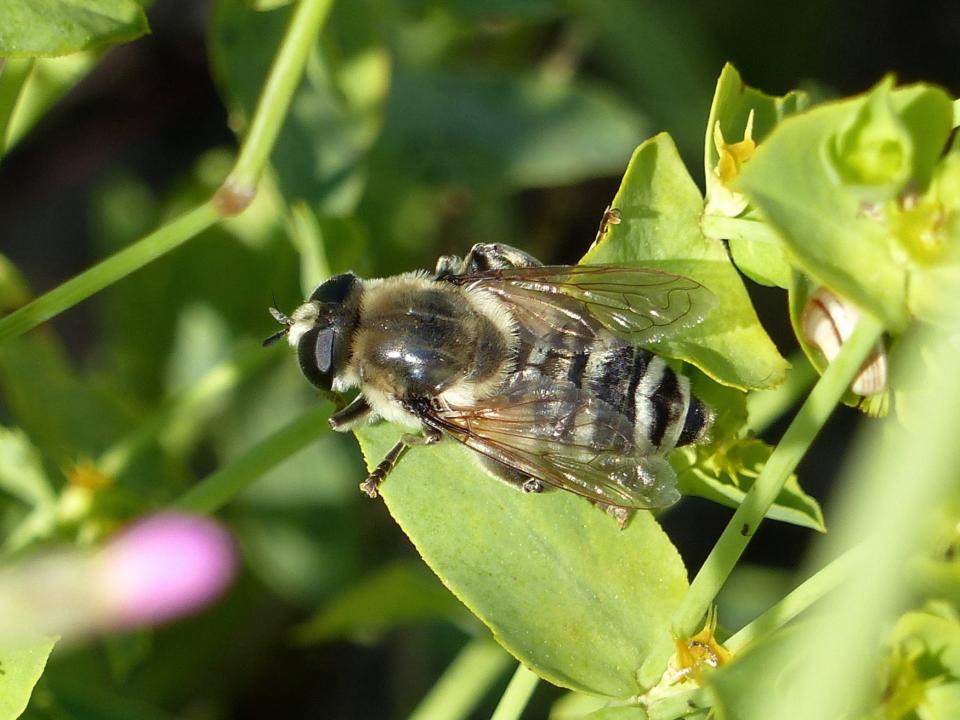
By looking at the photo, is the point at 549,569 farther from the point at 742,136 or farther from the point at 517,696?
the point at 742,136

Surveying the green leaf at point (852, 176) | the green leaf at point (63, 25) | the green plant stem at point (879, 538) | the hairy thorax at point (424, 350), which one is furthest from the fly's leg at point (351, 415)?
the green plant stem at point (879, 538)

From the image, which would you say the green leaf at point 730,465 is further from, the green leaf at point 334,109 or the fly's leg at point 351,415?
the green leaf at point 334,109

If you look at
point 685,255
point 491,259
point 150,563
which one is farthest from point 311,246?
point 685,255

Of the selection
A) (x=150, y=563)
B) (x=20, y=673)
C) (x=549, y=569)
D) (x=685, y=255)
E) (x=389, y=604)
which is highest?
(x=685, y=255)

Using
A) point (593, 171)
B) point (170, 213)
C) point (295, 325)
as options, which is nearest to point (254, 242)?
point (170, 213)

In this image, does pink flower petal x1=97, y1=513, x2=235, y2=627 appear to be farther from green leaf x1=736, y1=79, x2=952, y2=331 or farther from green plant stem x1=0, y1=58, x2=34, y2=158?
green leaf x1=736, y1=79, x2=952, y2=331

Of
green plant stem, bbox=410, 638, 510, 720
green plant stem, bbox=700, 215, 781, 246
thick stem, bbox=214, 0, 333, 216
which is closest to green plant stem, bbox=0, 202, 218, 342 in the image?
thick stem, bbox=214, 0, 333, 216
